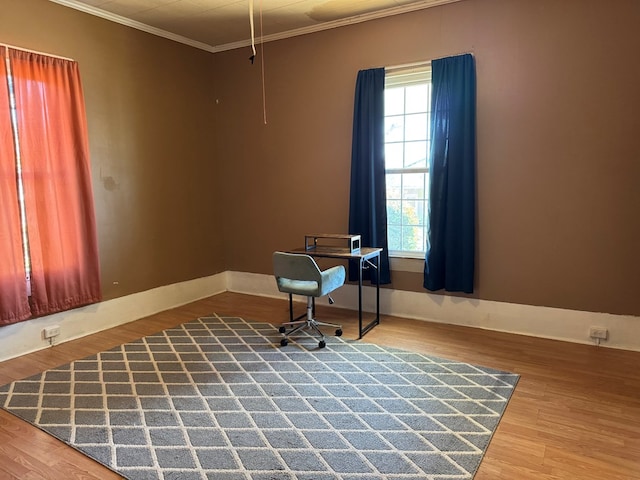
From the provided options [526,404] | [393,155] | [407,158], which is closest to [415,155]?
[407,158]

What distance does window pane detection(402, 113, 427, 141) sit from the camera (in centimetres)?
412

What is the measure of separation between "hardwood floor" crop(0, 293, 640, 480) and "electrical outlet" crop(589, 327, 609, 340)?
101 millimetres

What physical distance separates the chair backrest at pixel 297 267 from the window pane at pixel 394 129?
1.58 metres

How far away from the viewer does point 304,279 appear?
11.3ft

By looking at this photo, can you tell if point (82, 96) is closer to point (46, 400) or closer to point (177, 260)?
point (177, 260)

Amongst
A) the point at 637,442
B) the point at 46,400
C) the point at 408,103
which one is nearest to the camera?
the point at 637,442

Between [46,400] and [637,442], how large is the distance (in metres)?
3.30

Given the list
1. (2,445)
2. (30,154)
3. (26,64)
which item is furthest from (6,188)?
(2,445)

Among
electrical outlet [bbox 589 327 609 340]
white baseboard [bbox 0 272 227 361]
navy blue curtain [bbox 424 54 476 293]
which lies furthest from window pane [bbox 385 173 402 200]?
white baseboard [bbox 0 272 227 361]

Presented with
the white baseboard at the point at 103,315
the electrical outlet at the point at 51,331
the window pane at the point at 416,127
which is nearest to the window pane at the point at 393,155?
the window pane at the point at 416,127

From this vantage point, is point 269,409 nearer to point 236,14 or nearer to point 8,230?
point 8,230

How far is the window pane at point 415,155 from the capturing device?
13.6 ft

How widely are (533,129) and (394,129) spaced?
1.23 m

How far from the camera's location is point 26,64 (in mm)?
3408
